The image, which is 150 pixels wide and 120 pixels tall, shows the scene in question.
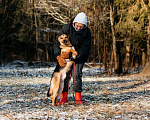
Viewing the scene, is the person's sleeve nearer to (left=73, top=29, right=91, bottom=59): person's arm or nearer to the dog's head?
(left=73, top=29, right=91, bottom=59): person's arm

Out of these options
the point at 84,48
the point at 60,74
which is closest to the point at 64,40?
the point at 84,48

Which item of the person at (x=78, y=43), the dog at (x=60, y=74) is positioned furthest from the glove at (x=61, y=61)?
the person at (x=78, y=43)

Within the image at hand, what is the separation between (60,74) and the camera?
21.6 feet

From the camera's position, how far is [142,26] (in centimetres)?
1880

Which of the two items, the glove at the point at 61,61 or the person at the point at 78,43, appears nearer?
the glove at the point at 61,61

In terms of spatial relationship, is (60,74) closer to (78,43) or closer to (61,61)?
(61,61)

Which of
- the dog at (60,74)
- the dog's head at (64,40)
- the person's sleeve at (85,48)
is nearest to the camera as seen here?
the dog at (60,74)

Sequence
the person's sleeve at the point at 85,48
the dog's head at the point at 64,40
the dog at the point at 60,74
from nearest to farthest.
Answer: the dog at the point at 60,74
the dog's head at the point at 64,40
the person's sleeve at the point at 85,48

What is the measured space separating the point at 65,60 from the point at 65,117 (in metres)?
1.72

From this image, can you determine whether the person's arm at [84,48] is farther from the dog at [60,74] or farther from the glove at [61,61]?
the glove at [61,61]

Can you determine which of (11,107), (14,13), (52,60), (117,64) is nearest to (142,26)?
(117,64)

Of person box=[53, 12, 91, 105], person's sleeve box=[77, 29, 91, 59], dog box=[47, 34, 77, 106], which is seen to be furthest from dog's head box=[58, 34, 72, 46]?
person's sleeve box=[77, 29, 91, 59]

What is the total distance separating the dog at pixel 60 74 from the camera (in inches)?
255

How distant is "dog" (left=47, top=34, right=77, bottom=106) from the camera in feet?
21.3
